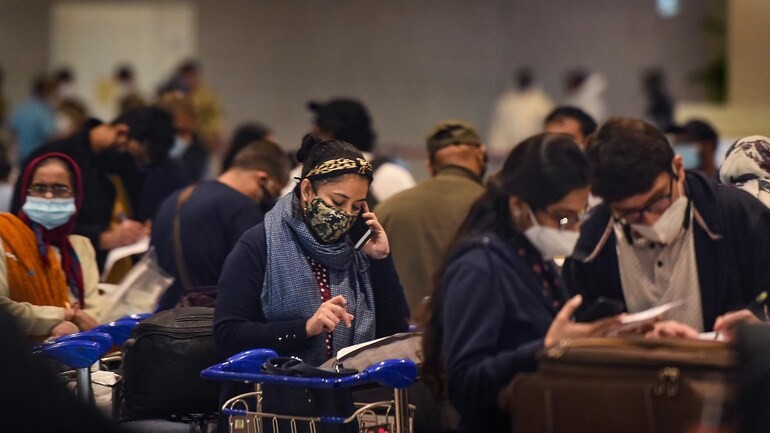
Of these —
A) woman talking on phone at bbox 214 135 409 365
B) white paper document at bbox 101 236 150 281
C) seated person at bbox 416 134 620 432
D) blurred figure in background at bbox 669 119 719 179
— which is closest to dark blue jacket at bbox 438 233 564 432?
seated person at bbox 416 134 620 432

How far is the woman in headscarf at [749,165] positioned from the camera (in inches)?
206

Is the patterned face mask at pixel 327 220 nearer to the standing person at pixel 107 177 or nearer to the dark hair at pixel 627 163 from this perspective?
the dark hair at pixel 627 163

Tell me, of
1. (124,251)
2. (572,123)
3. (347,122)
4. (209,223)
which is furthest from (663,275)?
(347,122)

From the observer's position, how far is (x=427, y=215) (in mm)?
7027

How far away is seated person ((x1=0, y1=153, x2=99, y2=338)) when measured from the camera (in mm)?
5570

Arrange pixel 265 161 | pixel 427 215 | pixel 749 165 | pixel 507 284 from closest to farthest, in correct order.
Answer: pixel 507 284 → pixel 749 165 → pixel 427 215 → pixel 265 161

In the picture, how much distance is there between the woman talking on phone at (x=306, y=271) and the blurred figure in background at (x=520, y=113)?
1632 centimetres

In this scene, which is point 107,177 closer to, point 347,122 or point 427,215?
point 347,122

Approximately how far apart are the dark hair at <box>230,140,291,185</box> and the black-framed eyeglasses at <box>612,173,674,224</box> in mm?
3053

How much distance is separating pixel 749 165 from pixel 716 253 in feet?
3.02

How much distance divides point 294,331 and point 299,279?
0.59 ft

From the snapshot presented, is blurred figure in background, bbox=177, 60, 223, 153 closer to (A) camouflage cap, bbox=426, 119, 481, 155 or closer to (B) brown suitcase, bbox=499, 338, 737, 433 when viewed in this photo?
(A) camouflage cap, bbox=426, 119, 481, 155

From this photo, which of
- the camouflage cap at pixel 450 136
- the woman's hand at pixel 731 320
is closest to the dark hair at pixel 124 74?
the camouflage cap at pixel 450 136

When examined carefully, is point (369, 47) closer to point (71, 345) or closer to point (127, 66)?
point (127, 66)
